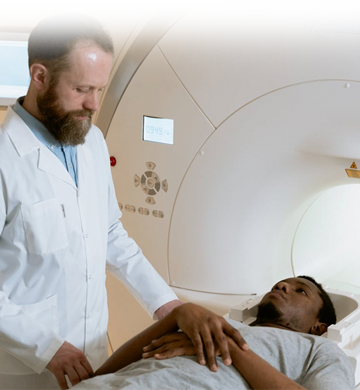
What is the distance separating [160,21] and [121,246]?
0.84 metres

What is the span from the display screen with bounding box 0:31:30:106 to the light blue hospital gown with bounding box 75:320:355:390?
1.55 m

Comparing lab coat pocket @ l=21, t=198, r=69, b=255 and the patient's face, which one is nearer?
lab coat pocket @ l=21, t=198, r=69, b=255

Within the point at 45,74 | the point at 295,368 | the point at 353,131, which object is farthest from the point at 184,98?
the point at 295,368

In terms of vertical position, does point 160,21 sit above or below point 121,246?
above

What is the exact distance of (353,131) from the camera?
1713 millimetres

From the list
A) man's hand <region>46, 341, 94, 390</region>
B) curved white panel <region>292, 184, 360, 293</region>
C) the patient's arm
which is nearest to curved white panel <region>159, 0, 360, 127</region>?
curved white panel <region>292, 184, 360, 293</region>

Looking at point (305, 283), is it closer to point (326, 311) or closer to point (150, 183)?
point (326, 311)

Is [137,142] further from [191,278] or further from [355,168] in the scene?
[355,168]

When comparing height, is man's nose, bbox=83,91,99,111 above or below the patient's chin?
above

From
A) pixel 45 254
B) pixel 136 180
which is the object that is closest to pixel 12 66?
pixel 136 180

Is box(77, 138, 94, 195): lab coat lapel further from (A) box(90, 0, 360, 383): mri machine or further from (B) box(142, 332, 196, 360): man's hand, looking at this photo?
(A) box(90, 0, 360, 383): mri machine

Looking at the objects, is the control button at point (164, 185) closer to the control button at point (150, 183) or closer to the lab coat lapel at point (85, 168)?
the control button at point (150, 183)

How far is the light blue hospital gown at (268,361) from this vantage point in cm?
121

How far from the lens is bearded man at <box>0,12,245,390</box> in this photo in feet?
4.34
